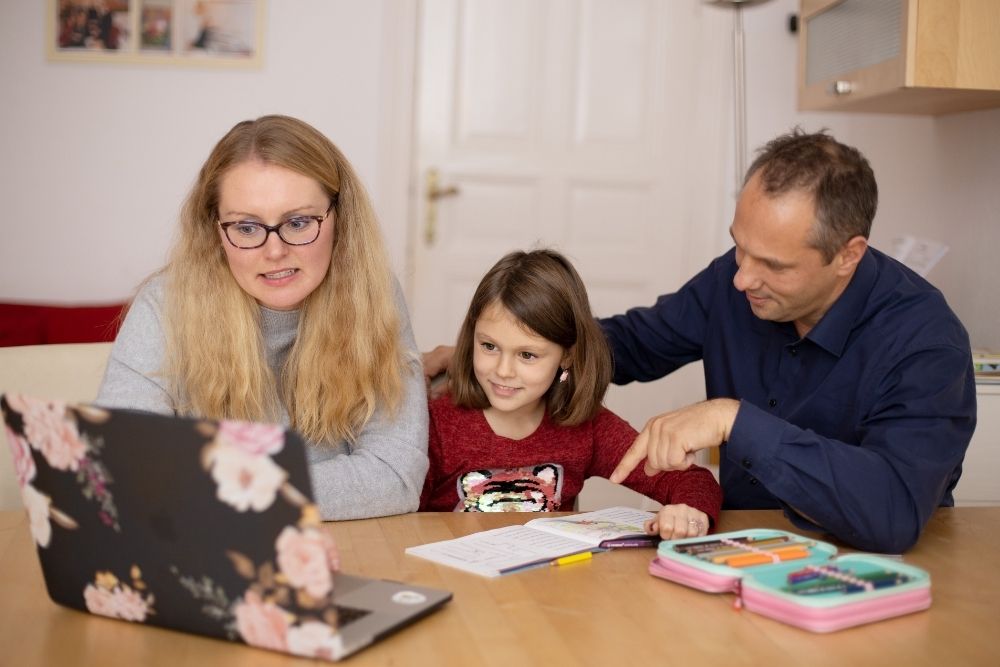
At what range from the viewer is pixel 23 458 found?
3.87 ft

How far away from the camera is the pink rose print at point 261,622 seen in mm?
1075

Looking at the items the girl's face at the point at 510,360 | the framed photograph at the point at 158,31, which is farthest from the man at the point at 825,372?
the framed photograph at the point at 158,31

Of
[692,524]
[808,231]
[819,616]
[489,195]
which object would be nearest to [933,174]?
[489,195]

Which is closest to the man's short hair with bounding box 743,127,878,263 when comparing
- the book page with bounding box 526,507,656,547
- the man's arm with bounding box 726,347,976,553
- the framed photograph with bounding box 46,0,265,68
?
the man's arm with bounding box 726,347,976,553

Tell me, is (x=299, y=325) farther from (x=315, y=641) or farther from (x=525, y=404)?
(x=315, y=641)

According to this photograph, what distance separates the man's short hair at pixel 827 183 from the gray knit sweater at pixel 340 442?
0.65 m

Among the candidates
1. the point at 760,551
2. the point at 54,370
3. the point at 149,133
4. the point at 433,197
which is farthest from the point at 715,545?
the point at 149,133

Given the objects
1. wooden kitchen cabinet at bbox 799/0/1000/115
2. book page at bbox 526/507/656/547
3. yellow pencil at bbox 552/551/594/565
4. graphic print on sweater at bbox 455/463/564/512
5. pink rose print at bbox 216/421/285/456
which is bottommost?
graphic print on sweater at bbox 455/463/564/512

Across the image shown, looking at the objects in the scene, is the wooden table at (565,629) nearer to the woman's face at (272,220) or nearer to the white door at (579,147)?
the woman's face at (272,220)

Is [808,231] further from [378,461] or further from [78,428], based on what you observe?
[78,428]

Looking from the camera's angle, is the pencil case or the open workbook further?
the open workbook

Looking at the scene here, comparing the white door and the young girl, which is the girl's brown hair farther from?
the white door

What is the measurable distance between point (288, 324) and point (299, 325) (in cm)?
2

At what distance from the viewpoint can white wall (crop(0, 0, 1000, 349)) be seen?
154 inches
